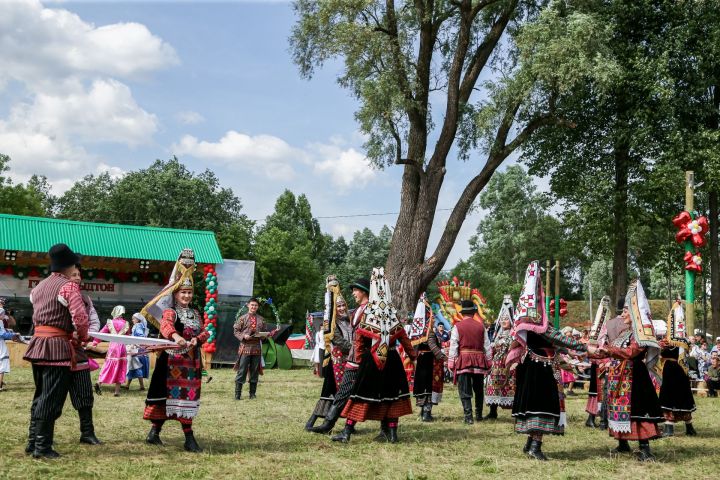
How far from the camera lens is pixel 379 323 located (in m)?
9.01

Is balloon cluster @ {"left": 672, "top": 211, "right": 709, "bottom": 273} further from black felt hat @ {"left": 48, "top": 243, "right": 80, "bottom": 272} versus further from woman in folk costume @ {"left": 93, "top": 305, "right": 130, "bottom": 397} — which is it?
black felt hat @ {"left": 48, "top": 243, "right": 80, "bottom": 272}

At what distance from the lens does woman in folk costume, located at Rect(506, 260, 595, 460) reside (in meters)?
8.10

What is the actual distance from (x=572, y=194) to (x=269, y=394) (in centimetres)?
1475

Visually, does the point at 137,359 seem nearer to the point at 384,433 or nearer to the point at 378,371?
the point at 384,433

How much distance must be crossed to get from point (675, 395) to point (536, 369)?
3.26m

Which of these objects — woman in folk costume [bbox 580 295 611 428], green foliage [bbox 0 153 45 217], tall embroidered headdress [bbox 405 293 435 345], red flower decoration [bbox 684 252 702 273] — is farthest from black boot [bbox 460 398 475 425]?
green foliage [bbox 0 153 45 217]

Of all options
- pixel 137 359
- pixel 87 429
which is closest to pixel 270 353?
pixel 137 359

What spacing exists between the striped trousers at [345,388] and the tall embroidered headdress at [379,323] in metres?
0.34

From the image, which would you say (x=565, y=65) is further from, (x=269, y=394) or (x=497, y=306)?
(x=497, y=306)

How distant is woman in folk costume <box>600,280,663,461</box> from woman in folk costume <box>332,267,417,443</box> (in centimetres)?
235

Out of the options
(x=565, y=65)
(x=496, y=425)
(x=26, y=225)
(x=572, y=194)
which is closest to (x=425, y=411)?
(x=496, y=425)

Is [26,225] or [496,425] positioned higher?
[26,225]

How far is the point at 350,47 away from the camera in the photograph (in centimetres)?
1970

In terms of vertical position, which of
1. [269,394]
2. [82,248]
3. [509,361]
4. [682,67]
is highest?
[682,67]
